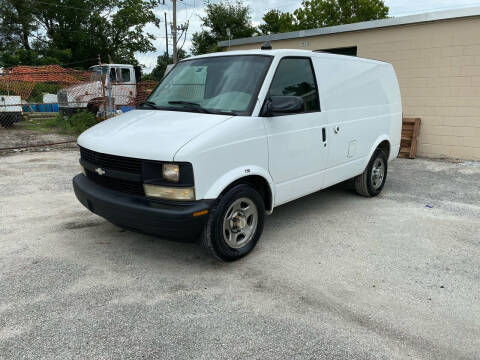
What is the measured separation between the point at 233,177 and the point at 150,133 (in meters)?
0.84

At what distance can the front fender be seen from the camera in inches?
130

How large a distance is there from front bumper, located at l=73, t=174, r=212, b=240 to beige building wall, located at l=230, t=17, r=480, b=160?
808 centimetres

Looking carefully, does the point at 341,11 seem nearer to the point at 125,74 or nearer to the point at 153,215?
the point at 125,74

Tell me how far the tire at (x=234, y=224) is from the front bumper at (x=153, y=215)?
0.15m

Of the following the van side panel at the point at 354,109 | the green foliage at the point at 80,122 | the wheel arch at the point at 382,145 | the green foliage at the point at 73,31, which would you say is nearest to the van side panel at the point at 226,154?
the van side panel at the point at 354,109

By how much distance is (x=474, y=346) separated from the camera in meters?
2.59

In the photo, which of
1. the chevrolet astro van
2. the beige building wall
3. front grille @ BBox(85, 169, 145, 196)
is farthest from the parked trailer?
the beige building wall

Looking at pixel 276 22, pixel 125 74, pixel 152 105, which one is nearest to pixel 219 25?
pixel 276 22

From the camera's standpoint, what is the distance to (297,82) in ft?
14.0

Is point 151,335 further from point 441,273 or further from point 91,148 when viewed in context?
point 441,273

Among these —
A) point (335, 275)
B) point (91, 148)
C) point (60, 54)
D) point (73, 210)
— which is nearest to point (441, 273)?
point (335, 275)

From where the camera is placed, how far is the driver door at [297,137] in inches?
155

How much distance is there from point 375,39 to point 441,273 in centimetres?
820

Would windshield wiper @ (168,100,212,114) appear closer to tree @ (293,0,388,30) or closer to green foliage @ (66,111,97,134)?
green foliage @ (66,111,97,134)
